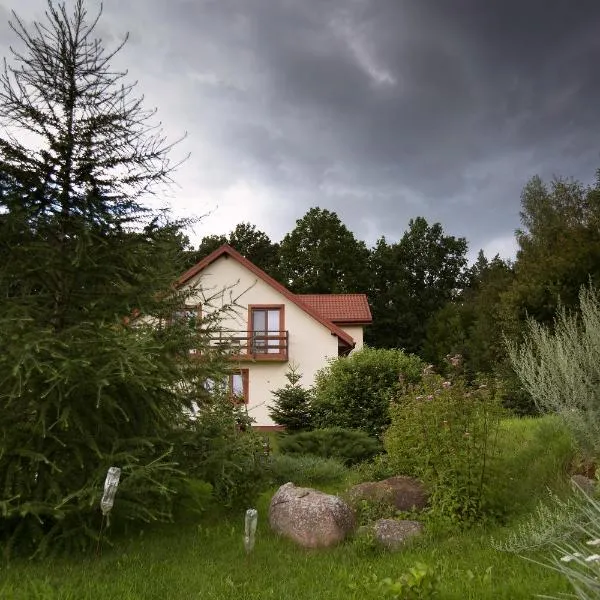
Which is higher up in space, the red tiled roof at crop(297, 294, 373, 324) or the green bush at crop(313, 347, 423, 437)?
the red tiled roof at crop(297, 294, 373, 324)

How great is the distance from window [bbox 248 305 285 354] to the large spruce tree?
1585 centimetres

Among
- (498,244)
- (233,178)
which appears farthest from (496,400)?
(498,244)

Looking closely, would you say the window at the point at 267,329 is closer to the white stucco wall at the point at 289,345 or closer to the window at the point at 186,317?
the white stucco wall at the point at 289,345

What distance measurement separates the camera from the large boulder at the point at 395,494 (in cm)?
747

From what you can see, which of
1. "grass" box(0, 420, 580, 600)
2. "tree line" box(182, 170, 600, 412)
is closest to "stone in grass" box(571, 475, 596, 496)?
"grass" box(0, 420, 580, 600)

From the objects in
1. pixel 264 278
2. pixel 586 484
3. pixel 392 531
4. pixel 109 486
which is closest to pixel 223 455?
pixel 392 531

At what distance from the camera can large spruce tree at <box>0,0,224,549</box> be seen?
6.12 m

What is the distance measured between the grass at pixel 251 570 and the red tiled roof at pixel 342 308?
19367mm

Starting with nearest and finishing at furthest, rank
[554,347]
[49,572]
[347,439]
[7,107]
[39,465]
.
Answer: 1. [49,572]
2. [39,465]
3. [7,107]
4. [554,347]
5. [347,439]

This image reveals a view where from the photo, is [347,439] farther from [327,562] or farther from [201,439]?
[327,562]

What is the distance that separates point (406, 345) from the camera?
1751 inches

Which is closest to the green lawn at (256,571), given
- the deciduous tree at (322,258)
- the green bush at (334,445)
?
the green bush at (334,445)

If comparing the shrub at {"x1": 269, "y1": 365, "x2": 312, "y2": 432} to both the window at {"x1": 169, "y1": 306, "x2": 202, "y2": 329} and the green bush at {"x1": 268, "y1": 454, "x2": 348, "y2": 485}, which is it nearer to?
the green bush at {"x1": 268, "y1": 454, "x2": 348, "y2": 485}

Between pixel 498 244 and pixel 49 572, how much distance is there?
45.3 m
